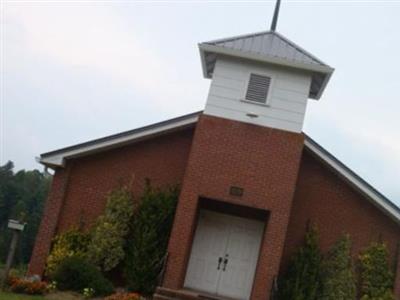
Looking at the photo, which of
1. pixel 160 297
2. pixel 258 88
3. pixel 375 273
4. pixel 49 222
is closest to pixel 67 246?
pixel 49 222

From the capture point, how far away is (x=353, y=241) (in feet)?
63.0

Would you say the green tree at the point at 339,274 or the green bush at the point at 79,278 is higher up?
the green tree at the point at 339,274

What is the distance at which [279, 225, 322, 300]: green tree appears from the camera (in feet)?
58.5

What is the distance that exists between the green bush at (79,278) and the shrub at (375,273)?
7.32 meters

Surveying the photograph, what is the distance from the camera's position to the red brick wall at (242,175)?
17078 millimetres

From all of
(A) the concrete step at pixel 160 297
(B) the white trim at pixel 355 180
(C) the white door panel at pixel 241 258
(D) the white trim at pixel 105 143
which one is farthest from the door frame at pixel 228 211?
(B) the white trim at pixel 355 180

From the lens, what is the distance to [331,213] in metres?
19.4

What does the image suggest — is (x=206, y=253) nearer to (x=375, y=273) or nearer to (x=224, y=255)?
(x=224, y=255)

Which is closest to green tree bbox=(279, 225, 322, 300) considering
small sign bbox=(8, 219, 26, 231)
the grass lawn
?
the grass lawn

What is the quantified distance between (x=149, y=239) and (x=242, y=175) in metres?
3.12

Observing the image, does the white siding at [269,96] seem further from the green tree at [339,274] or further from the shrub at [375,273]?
the shrub at [375,273]

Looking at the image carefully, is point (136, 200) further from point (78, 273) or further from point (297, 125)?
point (297, 125)

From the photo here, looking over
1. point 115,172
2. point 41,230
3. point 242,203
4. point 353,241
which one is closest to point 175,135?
point 115,172

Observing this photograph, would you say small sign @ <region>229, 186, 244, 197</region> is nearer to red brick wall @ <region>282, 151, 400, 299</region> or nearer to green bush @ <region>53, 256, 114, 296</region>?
red brick wall @ <region>282, 151, 400, 299</region>
